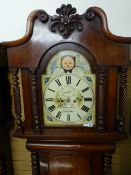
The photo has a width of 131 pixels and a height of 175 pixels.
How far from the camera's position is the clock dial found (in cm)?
103

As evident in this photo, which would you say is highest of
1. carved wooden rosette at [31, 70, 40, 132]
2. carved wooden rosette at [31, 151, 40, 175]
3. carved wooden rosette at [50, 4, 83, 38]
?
carved wooden rosette at [50, 4, 83, 38]

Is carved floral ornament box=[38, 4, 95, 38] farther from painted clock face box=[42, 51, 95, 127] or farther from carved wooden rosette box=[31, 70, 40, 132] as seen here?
carved wooden rosette box=[31, 70, 40, 132]

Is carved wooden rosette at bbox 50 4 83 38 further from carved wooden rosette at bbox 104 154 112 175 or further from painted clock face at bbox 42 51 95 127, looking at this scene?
carved wooden rosette at bbox 104 154 112 175

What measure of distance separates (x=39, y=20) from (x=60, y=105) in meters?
0.44

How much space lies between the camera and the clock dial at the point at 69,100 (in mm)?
1030

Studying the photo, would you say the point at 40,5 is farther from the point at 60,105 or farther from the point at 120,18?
the point at 60,105

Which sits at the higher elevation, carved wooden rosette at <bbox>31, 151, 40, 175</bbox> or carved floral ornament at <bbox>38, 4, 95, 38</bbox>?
→ carved floral ornament at <bbox>38, 4, 95, 38</bbox>

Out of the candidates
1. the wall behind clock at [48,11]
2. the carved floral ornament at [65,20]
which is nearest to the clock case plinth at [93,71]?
the carved floral ornament at [65,20]

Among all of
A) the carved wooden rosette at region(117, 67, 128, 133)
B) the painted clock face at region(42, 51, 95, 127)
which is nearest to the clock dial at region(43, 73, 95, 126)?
the painted clock face at region(42, 51, 95, 127)

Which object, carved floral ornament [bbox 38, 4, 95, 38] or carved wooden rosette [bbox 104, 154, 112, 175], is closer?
carved floral ornament [bbox 38, 4, 95, 38]

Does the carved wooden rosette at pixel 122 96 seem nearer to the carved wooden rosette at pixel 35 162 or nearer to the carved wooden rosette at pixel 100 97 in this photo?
the carved wooden rosette at pixel 100 97

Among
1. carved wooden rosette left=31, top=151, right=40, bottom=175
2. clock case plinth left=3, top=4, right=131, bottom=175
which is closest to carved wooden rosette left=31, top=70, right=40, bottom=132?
clock case plinth left=3, top=4, right=131, bottom=175

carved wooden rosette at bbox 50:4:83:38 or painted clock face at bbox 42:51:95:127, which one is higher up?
carved wooden rosette at bbox 50:4:83:38

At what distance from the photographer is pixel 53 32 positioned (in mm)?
976
